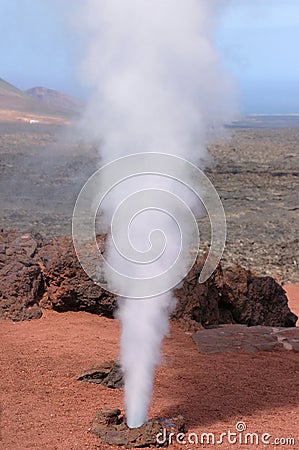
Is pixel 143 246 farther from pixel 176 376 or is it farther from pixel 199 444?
pixel 199 444

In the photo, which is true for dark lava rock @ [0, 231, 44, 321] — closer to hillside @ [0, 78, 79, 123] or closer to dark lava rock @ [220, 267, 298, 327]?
dark lava rock @ [220, 267, 298, 327]

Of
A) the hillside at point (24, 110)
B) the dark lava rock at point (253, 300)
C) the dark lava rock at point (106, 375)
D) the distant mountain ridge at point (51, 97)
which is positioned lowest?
the dark lava rock at point (106, 375)

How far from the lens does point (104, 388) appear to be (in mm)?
7086

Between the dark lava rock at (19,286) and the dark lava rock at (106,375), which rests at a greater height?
the dark lava rock at (19,286)

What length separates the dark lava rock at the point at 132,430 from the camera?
580 centimetres

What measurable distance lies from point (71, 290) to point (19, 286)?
26.7 inches

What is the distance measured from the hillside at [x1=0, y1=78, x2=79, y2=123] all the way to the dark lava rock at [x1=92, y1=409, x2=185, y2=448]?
183ft

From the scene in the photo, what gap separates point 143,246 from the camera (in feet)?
25.2

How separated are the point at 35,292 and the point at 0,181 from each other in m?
24.9

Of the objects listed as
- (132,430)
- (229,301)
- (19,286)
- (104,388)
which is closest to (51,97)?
(229,301)

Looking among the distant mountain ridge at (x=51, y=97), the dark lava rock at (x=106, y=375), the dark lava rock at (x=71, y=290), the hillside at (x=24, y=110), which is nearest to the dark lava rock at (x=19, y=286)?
the dark lava rock at (x=71, y=290)

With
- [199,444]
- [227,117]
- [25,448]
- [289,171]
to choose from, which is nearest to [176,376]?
[199,444]

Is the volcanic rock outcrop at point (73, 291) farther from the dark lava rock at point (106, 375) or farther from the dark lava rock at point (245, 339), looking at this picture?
the dark lava rock at point (106, 375)

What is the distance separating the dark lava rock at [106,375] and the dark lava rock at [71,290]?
2376 mm
